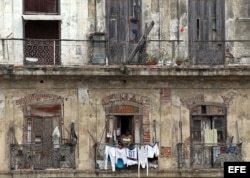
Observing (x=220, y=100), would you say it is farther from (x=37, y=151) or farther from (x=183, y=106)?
(x=37, y=151)

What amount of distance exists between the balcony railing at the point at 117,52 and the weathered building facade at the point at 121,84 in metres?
0.03

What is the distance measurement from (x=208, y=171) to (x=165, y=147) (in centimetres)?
142

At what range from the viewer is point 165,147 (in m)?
27.4

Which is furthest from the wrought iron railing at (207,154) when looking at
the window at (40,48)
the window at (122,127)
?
the window at (40,48)

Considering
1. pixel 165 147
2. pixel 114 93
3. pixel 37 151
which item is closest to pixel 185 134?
pixel 165 147

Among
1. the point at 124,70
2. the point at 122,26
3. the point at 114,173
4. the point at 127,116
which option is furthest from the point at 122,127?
the point at 122,26

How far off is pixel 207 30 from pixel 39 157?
6214mm

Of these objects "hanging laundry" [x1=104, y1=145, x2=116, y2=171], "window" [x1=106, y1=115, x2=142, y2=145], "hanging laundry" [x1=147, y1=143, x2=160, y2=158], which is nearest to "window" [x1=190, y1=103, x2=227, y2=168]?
"hanging laundry" [x1=147, y1=143, x2=160, y2=158]

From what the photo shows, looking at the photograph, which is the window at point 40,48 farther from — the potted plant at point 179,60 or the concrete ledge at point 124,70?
the potted plant at point 179,60

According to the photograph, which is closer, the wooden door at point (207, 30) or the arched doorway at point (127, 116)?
the arched doorway at point (127, 116)

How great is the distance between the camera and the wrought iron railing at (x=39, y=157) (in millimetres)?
26656

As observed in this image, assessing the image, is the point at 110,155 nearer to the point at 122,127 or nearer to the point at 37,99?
the point at 122,127

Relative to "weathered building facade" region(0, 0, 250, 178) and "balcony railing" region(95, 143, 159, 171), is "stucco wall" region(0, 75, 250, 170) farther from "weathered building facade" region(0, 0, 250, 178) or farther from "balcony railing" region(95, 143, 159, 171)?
"balcony railing" region(95, 143, 159, 171)

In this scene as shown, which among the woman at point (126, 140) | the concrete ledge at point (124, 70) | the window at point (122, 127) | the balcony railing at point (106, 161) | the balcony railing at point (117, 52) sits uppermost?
the balcony railing at point (117, 52)
